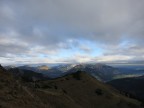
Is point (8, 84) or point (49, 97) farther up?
point (8, 84)

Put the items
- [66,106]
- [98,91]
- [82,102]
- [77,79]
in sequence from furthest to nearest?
1. [77,79]
2. [98,91]
3. [82,102]
4. [66,106]

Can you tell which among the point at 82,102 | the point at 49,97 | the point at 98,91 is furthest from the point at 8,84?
the point at 98,91

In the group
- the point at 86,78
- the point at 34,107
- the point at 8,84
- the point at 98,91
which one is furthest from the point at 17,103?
the point at 86,78

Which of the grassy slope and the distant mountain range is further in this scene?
the grassy slope

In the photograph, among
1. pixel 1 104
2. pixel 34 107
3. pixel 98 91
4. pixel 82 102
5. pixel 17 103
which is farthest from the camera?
pixel 98 91

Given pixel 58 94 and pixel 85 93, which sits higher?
pixel 58 94

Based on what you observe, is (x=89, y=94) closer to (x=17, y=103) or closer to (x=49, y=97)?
(x=49, y=97)

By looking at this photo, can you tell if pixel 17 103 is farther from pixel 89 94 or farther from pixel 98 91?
pixel 98 91

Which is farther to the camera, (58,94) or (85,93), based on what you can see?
(85,93)

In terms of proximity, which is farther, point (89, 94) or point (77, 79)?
point (77, 79)

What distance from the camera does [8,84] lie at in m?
44.3

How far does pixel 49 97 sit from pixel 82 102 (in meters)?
28.5

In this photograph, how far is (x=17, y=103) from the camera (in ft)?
127

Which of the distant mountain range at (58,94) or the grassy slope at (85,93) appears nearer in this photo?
the distant mountain range at (58,94)
